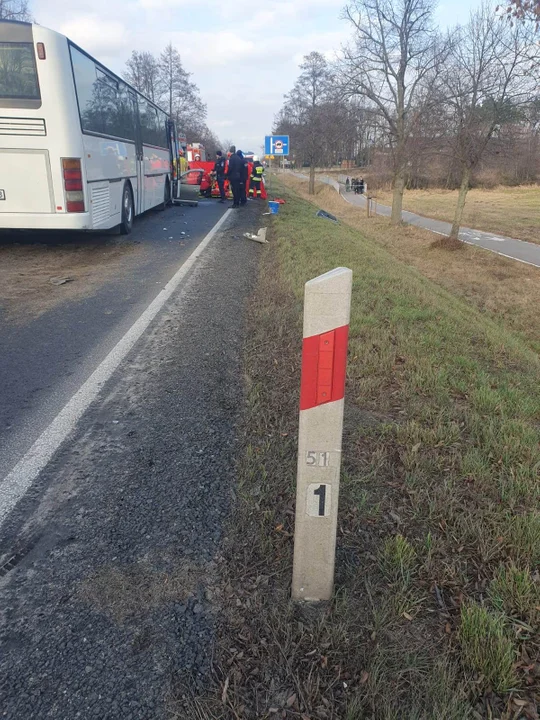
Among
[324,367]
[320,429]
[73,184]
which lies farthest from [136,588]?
[73,184]

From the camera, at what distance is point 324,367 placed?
1.92 meters

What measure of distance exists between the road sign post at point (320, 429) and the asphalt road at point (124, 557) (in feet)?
1.39

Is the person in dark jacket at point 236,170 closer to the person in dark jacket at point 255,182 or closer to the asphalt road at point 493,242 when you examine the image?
the person in dark jacket at point 255,182

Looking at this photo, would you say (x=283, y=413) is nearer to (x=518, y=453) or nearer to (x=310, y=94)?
(x=518, y=453)

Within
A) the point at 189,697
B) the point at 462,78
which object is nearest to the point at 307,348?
the point at 189,697

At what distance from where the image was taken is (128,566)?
2.31 m

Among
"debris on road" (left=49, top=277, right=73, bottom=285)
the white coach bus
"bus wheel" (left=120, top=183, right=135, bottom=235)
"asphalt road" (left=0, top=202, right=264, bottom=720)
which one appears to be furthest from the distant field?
"asphalt road" (left=0, top=202, right=264, bottom=720)

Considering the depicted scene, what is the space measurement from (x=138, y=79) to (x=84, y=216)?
168ft

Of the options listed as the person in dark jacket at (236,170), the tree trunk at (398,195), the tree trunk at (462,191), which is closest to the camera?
the person in dark jacket at (236,170)

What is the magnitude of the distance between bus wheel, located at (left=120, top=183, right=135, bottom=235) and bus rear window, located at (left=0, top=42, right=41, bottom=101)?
11.6ft

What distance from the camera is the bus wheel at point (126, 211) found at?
11495mm

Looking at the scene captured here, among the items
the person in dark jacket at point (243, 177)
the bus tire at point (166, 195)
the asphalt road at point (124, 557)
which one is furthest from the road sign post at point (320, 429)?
the person in dark jacket at point (243, 177)

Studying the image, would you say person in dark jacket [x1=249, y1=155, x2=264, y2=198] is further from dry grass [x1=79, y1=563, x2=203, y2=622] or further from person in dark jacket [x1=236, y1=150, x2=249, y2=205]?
dry grass [x1=79, y1=563, x2=203, y2=622]

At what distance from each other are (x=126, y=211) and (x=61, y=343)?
731 centimetres
